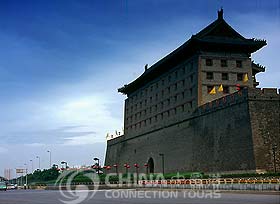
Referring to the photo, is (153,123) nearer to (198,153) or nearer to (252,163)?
(198,153)

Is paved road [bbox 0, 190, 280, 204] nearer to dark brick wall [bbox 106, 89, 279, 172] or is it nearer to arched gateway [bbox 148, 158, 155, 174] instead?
dark brick wall [bbox 106, 89, 279, 172]

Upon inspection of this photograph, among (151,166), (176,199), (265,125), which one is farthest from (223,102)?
(176,199)

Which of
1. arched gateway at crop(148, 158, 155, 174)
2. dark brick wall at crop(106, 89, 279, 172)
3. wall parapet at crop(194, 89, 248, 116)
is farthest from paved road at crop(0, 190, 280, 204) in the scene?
arched gateway at crop(148, 158, 155, 174)

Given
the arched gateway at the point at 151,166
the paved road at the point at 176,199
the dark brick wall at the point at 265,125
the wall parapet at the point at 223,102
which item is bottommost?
the paved road at the point at 176,199

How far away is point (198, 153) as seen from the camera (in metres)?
52.1

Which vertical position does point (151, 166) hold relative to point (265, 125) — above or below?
below

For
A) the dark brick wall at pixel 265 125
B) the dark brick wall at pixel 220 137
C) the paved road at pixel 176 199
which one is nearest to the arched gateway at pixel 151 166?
the dark brick wall at pixel 220 137

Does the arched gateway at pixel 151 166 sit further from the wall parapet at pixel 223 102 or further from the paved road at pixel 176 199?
the paved road at pixel 176 199

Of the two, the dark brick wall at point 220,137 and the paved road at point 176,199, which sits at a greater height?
the dark brick wall at point 220,137

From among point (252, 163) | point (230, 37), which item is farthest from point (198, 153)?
point (230, 37)

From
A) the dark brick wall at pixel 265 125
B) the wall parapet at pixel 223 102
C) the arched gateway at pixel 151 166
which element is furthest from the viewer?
the arched gateway at pixel 151 166

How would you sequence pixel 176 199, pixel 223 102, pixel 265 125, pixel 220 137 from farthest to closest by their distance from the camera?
pixel 220 137
pixel 223 102
pixel 265 125
pixel 176 199

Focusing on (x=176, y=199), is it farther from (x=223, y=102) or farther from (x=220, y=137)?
(x=223, y=102)

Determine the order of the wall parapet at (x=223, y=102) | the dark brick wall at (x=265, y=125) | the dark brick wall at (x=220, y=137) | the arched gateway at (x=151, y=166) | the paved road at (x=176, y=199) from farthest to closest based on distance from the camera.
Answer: the arched gateway at (x=151, y=166) → the wall parapet at (x=223, y=102) → the dark brick wall at (x=220, y=137) → the dark brick wall at (x=265, y=125) → the paved road at (x=176, y=199)
